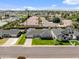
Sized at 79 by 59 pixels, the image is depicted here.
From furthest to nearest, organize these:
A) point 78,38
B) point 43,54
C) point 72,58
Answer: point 78,38 < point 43,54 < point 72,58

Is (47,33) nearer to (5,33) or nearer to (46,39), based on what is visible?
(46,39)

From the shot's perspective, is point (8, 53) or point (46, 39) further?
point (46, 39)

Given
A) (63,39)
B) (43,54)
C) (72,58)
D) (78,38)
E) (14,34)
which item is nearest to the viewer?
(72,58)

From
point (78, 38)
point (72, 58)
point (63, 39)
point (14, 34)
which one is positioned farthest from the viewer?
point (14, 34)

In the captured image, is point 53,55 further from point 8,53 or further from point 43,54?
point 8,53

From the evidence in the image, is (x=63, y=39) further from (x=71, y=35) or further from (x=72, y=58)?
(x=72, y=58)

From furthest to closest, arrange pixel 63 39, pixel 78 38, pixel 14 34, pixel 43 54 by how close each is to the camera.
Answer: pixel 14 34 < pixel 78 38 < pixel 63 39 < pixel 43 54

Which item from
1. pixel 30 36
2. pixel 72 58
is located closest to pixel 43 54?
pixel 72 58

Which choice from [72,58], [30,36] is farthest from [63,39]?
[72,58]

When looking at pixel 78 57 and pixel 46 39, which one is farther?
pixel 46 39
